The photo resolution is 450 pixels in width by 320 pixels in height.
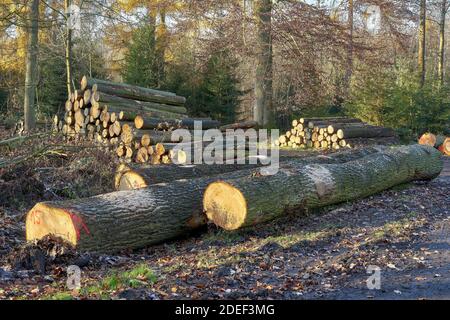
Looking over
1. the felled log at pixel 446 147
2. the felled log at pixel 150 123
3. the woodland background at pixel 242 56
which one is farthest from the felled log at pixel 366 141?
the felled log at pixel 150 123

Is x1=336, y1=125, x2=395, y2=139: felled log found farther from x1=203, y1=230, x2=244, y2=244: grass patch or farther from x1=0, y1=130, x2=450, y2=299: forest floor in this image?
x1=203, y1=230, x2=244, y2=244: grass patch

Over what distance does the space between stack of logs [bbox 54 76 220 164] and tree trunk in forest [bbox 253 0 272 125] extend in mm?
4816

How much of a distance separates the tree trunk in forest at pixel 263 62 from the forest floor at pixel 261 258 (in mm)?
9686

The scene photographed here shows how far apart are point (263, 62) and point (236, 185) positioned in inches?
454

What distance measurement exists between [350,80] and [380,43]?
2367 millimetres

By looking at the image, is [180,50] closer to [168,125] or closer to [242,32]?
[242,32]

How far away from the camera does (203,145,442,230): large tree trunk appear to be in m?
6.29

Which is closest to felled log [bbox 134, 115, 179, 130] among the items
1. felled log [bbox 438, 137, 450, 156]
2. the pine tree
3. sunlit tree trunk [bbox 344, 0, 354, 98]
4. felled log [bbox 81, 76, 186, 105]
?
felled log [bbox 81, 76, 186, 105]

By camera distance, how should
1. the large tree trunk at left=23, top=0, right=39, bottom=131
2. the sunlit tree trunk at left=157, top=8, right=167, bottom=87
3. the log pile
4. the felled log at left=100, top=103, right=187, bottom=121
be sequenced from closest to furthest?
the log pile < the felled log at left=100, top=103, right=187, bottom=121 < the large tree trunk at left=23, top=0, right=39, bottom=131 < the sunlit tree trunk at left=157, top=8, right=167, bottom=87

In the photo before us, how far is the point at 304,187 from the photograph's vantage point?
7.17 meters

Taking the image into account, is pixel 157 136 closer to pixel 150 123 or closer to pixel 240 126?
pixel 150 123

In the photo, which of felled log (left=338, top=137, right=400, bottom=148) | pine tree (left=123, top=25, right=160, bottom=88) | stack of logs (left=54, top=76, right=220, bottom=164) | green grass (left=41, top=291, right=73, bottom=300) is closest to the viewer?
green grass (left=41, top=291, right=73, bottom=300)

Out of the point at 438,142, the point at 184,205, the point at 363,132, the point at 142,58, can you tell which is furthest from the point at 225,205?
the point at 142,58
